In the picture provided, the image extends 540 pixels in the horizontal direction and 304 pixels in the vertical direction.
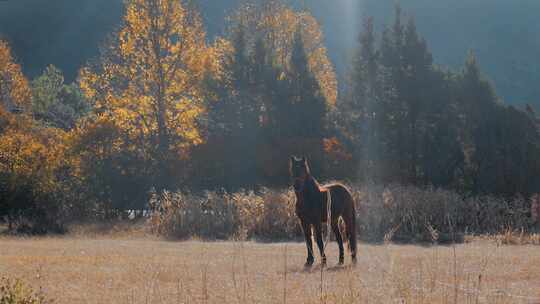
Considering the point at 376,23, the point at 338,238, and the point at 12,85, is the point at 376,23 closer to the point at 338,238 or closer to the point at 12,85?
the point at 12,85

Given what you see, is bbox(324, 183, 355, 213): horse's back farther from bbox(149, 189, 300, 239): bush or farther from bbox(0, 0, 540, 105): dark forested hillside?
bbox(0, 0, 540, 105): dark forested hillside

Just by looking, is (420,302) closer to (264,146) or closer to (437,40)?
(264,146)

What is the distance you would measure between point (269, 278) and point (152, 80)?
19.7 metres

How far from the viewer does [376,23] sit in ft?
328

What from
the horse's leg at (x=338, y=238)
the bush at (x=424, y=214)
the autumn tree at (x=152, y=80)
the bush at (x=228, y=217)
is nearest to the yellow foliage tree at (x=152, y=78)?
the autumn tree at (x=152, y=80)

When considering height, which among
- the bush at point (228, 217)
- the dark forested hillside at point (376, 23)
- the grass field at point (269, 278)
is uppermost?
the dark forested hillside at point (376, 23)

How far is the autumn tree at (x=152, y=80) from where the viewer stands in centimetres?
2773

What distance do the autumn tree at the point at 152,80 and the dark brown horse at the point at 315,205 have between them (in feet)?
52.8

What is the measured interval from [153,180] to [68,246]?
1093 centimetres

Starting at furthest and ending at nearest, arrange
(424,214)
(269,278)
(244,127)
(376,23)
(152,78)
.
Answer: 1. (376,23)
2. (244,127)
3. (152,78)
4. (424,214)
5. (269,278)

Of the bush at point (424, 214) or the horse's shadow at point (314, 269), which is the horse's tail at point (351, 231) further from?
the bush at point (424, 214)

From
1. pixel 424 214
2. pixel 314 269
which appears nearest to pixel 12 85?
pixel 424 214

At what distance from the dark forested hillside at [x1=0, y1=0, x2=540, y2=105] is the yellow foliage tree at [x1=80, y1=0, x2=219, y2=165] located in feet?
153

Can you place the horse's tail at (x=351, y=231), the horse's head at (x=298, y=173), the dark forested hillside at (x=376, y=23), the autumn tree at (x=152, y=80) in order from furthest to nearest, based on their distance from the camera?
the dark forested hillside at (x=376, y=23) < the autumn tree at (x=152, y=80) < the horse's tail at (x=351, y=231) < the horse's head at (x=298, y=173)
